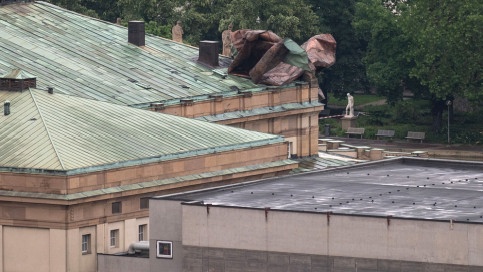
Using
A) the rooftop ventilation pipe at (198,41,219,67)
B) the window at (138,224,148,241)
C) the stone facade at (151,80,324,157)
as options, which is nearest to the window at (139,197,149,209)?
the window at (138,224,148,241)

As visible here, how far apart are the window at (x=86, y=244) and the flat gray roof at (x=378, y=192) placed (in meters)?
6.58

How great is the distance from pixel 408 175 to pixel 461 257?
24.4 metres

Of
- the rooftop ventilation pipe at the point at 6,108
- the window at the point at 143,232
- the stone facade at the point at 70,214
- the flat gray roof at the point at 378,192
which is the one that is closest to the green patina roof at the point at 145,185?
the stone facade at the point at 70,214

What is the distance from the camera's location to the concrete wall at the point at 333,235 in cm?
12281

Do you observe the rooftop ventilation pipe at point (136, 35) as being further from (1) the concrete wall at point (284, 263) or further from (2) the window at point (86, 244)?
(1) the concrete wall at point (284, 263)

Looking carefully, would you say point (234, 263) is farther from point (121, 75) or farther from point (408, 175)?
point (121, 75)

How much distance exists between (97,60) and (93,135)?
24.9 meters

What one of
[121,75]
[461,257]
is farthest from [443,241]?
[121,75]

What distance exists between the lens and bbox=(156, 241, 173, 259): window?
13275cm

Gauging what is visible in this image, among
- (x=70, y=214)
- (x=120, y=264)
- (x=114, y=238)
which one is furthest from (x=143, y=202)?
(x=120, y=264)

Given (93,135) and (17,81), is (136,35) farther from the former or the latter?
(93,135)

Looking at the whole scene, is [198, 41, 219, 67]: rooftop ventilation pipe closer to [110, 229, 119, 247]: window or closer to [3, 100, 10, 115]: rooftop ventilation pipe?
[3, 100, 10, 115]: rooftop ventilation pipe

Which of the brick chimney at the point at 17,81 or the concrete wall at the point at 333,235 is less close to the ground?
the brick chimney at the point at 17,81

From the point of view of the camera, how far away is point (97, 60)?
559 feet
